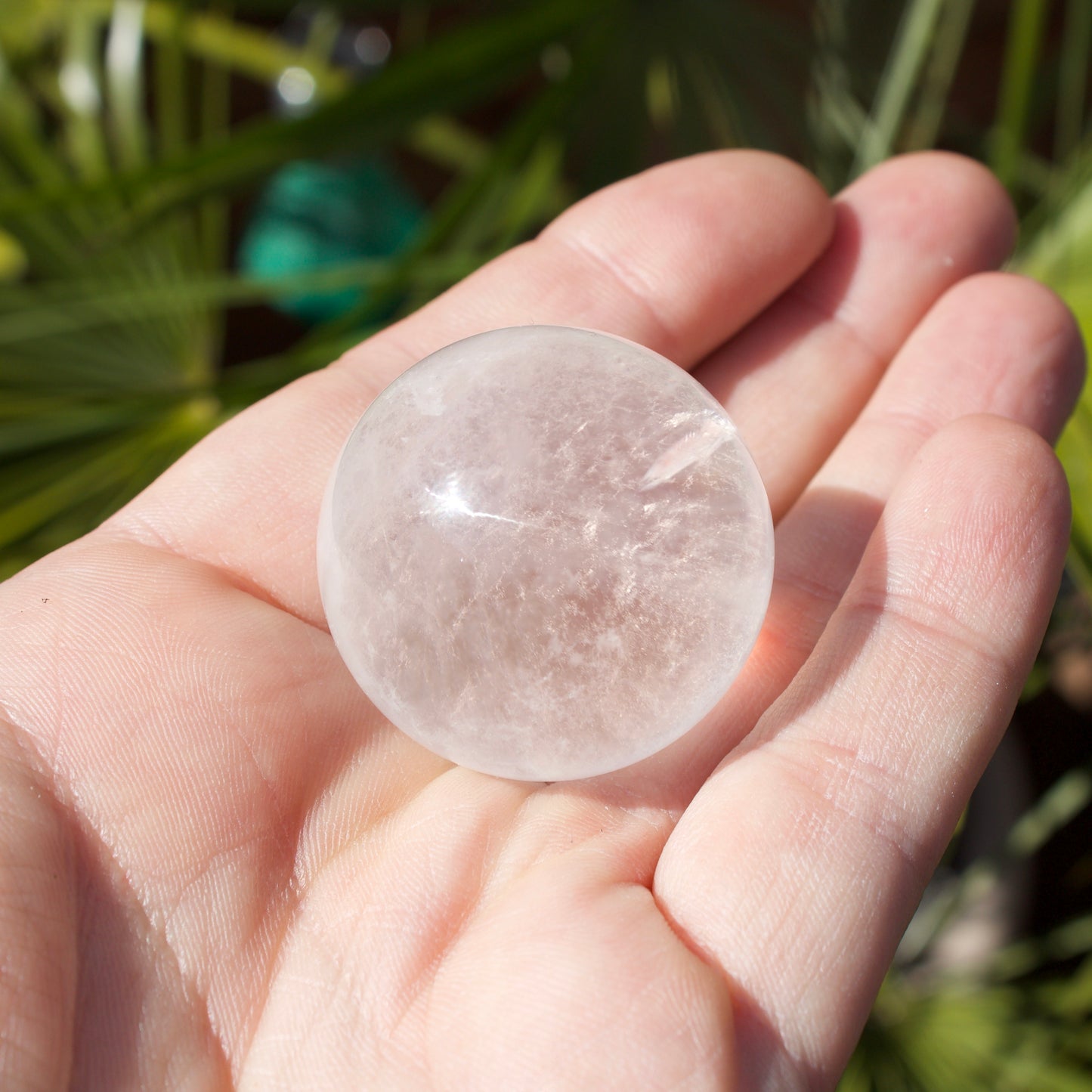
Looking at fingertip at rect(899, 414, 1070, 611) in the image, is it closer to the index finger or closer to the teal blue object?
the index finger

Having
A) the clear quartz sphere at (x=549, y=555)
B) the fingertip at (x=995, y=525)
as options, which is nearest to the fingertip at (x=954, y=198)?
the fingertip at (x=995, y=525)

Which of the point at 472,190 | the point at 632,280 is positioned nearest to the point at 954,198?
the point at 632,280

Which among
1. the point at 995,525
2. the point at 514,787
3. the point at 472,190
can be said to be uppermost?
the point at 472,190

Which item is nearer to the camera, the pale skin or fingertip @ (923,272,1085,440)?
the pale skin

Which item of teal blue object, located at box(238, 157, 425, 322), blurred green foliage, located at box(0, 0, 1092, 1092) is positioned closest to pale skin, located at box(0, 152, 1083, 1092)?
blurred green foliage, located at box(0, 0, 1092, 1092)

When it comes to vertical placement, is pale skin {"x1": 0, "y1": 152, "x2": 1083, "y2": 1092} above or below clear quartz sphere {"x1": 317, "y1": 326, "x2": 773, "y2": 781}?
below

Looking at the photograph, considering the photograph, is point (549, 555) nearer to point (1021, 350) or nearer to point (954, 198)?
point (1021, 350)
